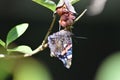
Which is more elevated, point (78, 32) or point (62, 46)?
point (62, 46)

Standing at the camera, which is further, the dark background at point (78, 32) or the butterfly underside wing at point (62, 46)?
the dark background at point (78, 32)

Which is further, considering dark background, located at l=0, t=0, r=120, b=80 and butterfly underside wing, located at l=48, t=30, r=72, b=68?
dark background, located at l=0, t=0, r=120, b=80

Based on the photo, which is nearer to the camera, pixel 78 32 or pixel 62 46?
pixel 62 46

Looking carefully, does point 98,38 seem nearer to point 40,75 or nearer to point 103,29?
point 103,29

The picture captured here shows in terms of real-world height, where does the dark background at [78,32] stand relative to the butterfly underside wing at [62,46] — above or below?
below

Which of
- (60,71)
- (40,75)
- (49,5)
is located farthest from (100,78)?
(49,5)
